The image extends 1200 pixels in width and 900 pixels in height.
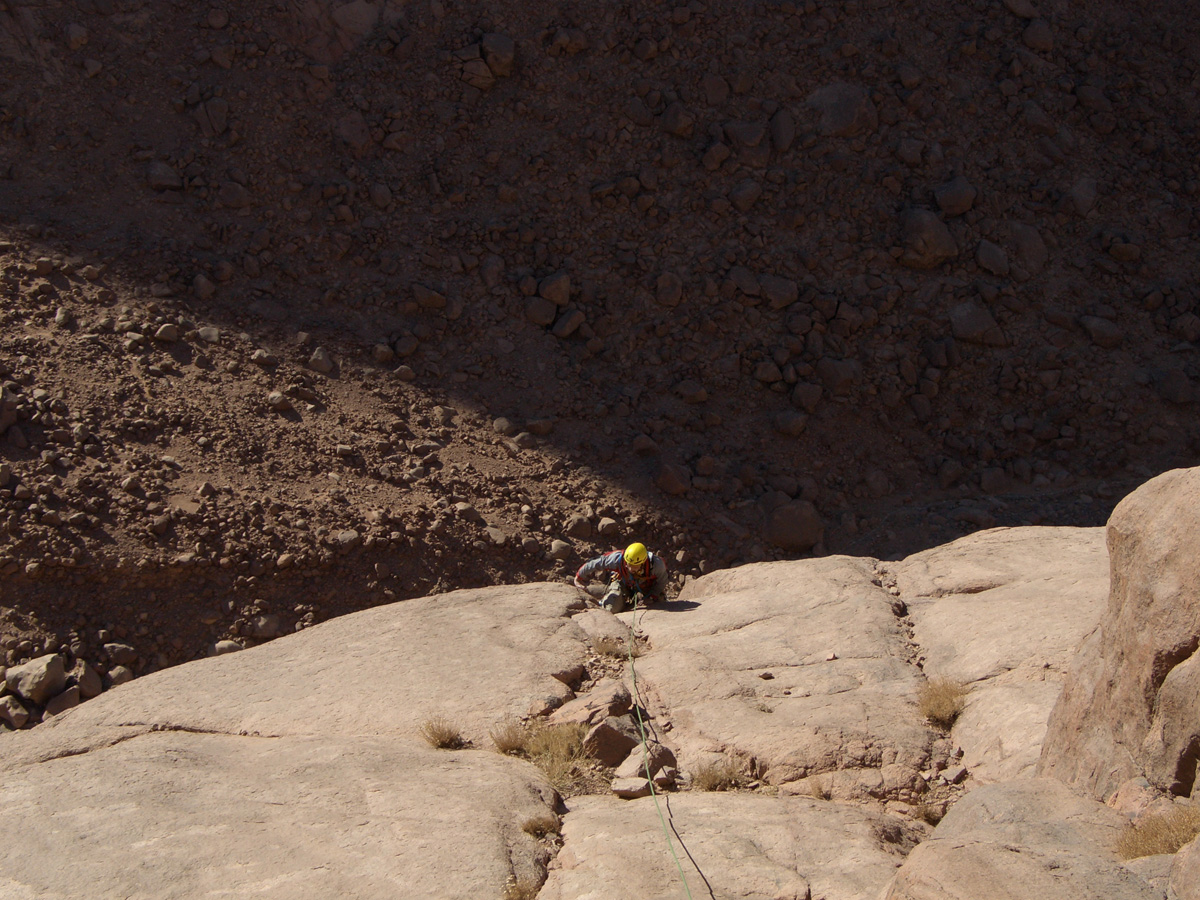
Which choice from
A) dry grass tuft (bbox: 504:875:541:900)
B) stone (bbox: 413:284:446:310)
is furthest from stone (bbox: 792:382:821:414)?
dry grass tuft (bbox: 504:875:541:900)

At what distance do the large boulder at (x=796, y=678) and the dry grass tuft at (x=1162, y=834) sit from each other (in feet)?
4.60

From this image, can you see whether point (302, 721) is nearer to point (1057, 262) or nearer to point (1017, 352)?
point (1017, 352)

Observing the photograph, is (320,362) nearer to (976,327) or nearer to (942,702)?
(942,702)

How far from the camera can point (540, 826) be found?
3.76 meters

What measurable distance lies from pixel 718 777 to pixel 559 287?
605 cm

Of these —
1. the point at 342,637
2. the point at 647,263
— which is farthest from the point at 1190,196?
the point at 342,637

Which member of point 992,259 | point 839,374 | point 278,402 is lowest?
point 278,402

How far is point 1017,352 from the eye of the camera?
9.91 m

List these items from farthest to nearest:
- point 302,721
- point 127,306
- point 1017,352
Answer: point 1017,352, point 127,306, point 302,721

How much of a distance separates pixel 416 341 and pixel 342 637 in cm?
389

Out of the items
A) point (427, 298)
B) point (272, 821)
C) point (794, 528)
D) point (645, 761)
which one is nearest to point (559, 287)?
point (427, 298)

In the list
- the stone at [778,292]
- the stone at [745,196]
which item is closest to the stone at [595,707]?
the stone at [778,292]

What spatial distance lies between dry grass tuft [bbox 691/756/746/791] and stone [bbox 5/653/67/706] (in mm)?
4483

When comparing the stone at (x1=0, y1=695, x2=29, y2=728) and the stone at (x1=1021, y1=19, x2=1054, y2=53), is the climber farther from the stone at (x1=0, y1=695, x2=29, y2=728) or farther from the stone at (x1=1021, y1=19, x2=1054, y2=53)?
the stone at (x1=1021, y1=19, x2=1054, y2=53)
